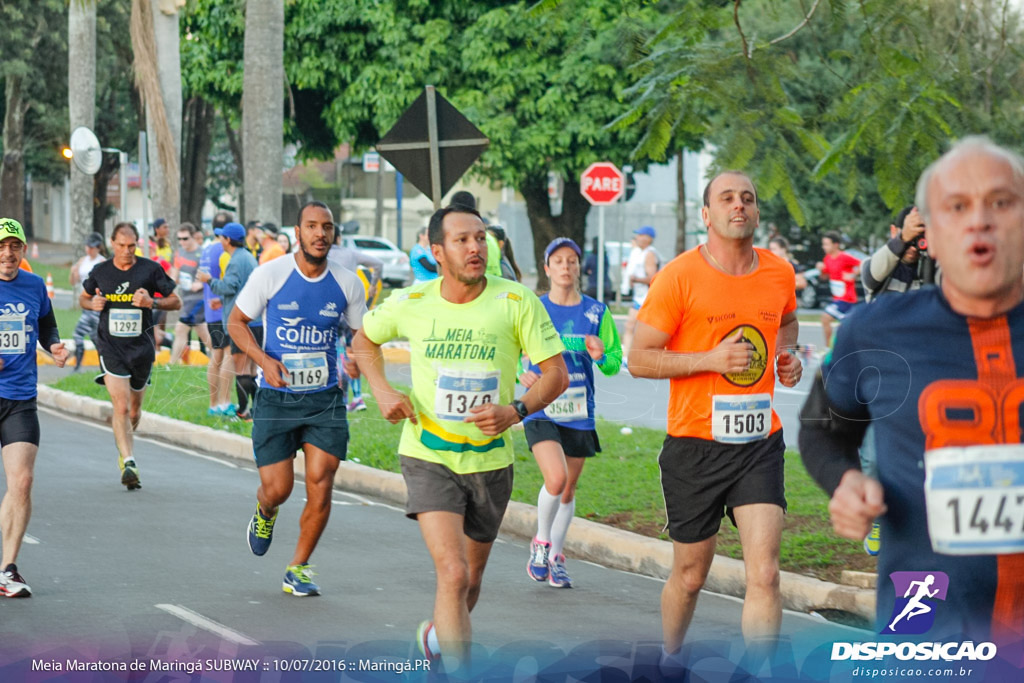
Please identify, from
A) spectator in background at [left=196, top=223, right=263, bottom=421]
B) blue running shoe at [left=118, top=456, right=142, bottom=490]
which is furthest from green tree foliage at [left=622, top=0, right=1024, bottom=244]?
spectator in background at [left=196, top=223, right=263, bottom=421]

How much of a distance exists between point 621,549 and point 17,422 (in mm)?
3470

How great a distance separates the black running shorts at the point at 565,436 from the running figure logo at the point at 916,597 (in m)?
4.88

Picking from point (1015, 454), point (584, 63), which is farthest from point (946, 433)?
point (584, 63)

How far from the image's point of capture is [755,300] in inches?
226

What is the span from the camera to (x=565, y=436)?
26.8 feet

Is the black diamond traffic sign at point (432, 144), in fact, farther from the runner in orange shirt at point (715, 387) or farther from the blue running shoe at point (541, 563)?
the runner in orange shirt at point (715, 387)

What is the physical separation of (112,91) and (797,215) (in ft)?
151

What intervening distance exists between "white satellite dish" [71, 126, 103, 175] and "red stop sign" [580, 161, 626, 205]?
7.84 metres

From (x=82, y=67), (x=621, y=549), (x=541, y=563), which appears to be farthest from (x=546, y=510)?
(x=82, y=67)

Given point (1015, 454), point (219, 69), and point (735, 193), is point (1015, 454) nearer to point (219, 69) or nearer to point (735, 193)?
point (735, 193)

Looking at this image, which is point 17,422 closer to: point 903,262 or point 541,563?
point 541,563

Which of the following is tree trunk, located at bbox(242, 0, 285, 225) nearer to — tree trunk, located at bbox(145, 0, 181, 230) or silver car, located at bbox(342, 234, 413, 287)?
tree trunk, located at bbox(145, 0, 181, 230)

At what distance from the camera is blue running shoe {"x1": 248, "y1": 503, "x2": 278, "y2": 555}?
26.3 feet

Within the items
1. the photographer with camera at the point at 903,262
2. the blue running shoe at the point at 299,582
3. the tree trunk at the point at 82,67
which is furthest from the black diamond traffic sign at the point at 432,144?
the tree trunk at the point at 82,67
